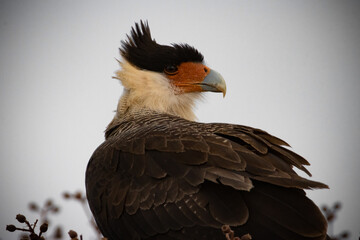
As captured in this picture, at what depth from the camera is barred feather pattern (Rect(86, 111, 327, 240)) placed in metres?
3.22

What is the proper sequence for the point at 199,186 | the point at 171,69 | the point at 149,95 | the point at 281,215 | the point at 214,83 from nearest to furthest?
the point at 281,215, the point at 199,186, the point at 214,83, the point at 149,95, the point at 171,69

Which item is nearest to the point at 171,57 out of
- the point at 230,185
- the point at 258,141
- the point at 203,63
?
the point at 203,63

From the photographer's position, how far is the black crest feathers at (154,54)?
20.0 ft

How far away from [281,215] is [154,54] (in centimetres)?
348

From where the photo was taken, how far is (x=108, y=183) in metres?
3.99

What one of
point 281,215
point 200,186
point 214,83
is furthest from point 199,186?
point 214,83

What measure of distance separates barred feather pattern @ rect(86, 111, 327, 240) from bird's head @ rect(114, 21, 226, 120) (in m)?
1.63

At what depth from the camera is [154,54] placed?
6.15 meters

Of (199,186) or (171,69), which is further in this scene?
(171,69)

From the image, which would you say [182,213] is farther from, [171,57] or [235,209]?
[171,57]

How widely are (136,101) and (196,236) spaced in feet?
9.62

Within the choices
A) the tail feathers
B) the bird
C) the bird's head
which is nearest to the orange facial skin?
the bird's head

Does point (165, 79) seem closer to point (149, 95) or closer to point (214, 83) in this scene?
point (149, 95)

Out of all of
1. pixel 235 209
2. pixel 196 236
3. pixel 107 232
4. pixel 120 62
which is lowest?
pixel 107 232
